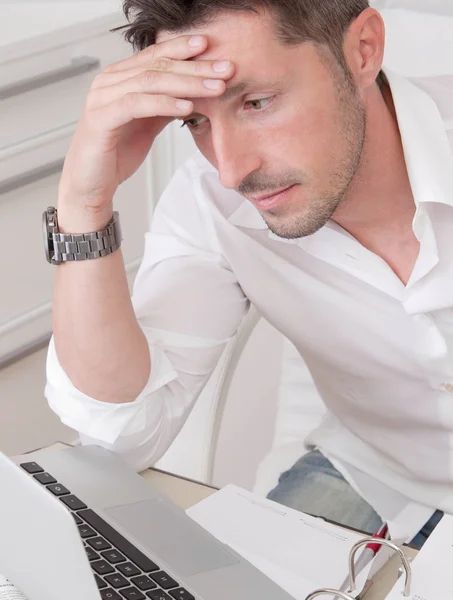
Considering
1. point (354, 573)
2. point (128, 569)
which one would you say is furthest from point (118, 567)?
point (354, 573)

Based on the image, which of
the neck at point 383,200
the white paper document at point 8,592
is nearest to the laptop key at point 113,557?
the white paper document at point 8,592

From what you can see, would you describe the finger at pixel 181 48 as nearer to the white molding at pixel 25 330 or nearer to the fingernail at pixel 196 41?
the fingernail at pixel 196 41

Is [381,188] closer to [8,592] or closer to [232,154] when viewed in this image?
[232,154]

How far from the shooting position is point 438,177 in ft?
3.86

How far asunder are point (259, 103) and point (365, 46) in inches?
8.3

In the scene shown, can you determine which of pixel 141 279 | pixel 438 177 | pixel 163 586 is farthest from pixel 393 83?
pixel 163 586

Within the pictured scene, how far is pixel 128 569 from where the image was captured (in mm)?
834

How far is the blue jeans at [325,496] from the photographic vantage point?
52.2 inches

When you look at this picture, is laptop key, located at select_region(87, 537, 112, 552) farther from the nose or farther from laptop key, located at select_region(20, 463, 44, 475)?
the nose

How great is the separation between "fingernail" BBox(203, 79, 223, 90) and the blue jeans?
24.6 inches

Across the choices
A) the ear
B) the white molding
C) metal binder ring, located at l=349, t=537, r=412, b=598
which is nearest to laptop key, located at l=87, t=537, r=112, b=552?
metal binder ring, located at l=349, t=537, r=412, b=598

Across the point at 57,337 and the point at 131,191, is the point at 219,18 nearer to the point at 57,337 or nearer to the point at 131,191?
the point at 57,337

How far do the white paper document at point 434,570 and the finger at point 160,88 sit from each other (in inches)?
20.0

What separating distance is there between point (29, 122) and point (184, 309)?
3.08 feet
